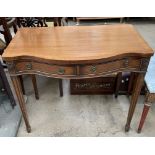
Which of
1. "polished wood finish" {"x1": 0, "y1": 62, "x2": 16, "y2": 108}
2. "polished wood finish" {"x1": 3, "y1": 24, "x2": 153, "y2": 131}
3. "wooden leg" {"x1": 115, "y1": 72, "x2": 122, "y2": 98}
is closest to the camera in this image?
"polished wood finish" {"x1": 3, "y1": 24, "x2": 153, "y2": 131}

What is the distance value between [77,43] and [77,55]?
0.45ft

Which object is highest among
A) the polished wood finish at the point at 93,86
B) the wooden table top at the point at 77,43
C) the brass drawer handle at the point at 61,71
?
the wooden table top at the point at 77,43

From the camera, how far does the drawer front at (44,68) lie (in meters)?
1.00

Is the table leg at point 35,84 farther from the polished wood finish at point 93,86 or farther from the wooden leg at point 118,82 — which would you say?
the wooden leg at point 118,82

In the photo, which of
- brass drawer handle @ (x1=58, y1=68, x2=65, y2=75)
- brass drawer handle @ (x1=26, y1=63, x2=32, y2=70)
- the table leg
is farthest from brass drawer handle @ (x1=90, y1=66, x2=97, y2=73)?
the table leg

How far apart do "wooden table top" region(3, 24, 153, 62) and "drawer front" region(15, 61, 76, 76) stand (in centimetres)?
6

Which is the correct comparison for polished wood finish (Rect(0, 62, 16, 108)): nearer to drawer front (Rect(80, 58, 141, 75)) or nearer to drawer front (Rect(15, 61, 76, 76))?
drawer front (Rect(15, 61, 76, 76))

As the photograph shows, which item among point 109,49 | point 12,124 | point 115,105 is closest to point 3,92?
point 12,124

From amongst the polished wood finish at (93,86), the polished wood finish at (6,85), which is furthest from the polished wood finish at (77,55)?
the polished wood finish at (93,86)

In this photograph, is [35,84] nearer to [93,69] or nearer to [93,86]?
[93,86]

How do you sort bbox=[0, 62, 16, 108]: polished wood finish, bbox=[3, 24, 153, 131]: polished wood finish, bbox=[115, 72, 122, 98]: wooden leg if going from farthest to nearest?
bbox=[115, 72, 122, 98]: wooden leg < bbox=[0, 62, 16, 108]: polished wood finish < bbox=[3, 24, 153, 131]: polished wood finish

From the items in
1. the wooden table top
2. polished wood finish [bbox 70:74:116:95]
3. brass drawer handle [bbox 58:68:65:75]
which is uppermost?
the wooden table top

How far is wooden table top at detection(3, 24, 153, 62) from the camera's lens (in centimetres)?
97

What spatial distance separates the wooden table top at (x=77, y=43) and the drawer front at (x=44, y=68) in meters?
0.06
